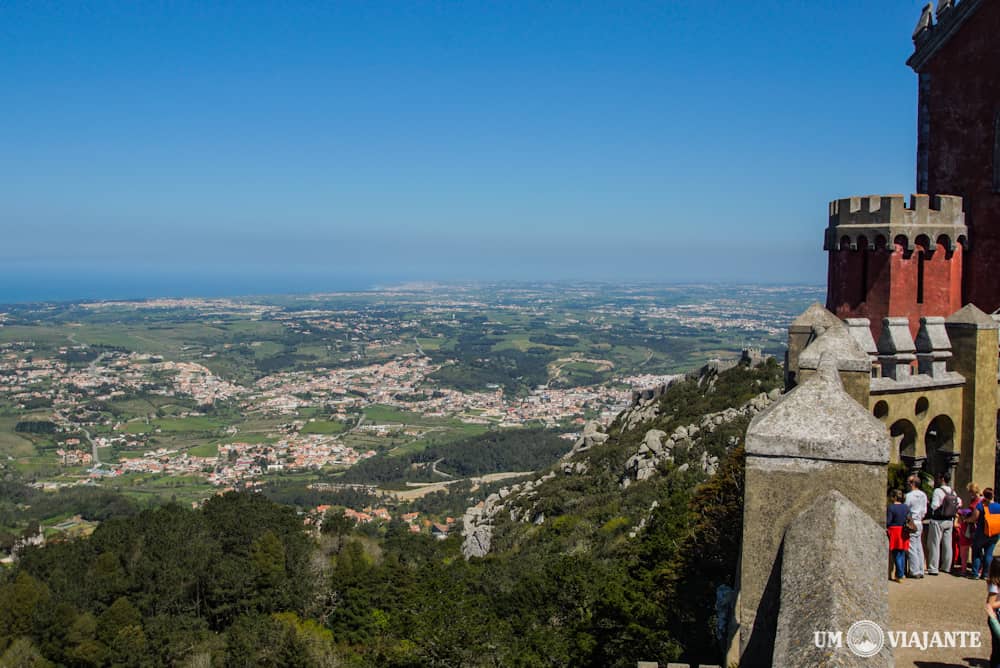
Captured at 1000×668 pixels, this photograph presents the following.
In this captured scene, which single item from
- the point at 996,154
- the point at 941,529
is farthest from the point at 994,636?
the point at 996,154

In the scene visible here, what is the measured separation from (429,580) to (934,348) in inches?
558

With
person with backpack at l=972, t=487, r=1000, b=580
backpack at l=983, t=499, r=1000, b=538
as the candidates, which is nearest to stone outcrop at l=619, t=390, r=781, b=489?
person with backpack at l=972, t=487, r=1000, b=580

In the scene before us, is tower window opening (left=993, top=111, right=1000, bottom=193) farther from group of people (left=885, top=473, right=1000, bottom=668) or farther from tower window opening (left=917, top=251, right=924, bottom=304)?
group of people (left=885, top=473, right=1000, bottom=668)

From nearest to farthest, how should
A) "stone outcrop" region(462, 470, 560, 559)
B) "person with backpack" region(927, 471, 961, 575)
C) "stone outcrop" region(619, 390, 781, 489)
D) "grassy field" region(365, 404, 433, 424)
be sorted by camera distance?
"person with backpack" region(927, 471, 961, 575)
"stone outcrop" region(619, 390, 781, 489)
"stone outcrop" region(462, 470, 560, 559)
"grassy field" region(365, 404, 433, 424)

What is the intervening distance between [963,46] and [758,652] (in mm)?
9001

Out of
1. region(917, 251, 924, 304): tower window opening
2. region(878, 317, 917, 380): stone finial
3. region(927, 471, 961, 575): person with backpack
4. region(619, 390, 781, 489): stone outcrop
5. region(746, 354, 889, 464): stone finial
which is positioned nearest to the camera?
region(746, 354, 889, 464): stone finial

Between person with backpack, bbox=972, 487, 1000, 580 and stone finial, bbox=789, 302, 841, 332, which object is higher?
stone finial, bbox=789, 302, 841, 332

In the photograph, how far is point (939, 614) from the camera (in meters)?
4.88

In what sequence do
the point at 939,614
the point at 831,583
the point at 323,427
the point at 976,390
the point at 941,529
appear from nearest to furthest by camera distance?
the point at 831,583 → the point at 939,614 → the point at 941,529 → the point at 976,390 → the point at 323,427

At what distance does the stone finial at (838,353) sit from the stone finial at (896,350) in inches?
53.9

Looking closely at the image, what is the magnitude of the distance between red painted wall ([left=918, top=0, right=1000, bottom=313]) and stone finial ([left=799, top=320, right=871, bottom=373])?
4.48 meters

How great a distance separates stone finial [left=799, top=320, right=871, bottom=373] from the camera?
207 inches

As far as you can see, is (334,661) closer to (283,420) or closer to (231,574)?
(231,574)

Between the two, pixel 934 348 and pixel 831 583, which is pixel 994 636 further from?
pixel 934 348
